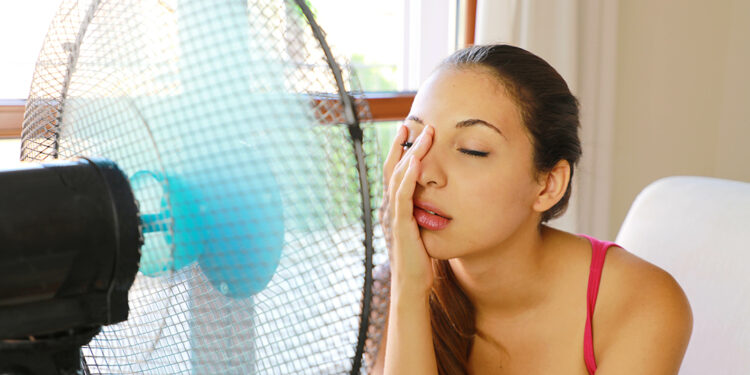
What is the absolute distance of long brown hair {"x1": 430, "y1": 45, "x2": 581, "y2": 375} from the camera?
1.08 metres

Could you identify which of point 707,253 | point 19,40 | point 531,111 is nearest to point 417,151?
point 531,111

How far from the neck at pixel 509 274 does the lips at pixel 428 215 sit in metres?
0.20

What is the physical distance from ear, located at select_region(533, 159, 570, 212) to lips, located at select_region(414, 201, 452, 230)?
0.20 metres

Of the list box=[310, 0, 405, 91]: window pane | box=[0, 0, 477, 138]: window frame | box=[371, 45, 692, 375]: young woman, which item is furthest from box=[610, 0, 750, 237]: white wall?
box=[371, 45, 692, 375]: young woman

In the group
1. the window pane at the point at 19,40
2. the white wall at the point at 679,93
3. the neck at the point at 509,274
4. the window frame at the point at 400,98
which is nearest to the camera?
the neck at the point at 509,274

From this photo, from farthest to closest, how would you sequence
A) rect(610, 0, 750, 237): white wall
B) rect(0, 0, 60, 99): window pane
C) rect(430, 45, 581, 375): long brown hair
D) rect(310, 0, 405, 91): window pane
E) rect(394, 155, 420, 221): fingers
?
1. rect(610, 0, 750, 237): white wall
2. rect(310, 0, 405, 91): window pane
3. rect(0, 0, 60, 99): window pane
4. rect(430, 45, 581, 375): long brown hair
5. rect(394, 155, 420, 221): fingers

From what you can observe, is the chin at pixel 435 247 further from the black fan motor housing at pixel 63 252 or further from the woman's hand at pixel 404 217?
the black fan motor housing at pixel 63 252

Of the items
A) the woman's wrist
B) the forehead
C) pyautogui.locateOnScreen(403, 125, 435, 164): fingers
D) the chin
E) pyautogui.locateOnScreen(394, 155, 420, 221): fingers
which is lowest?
the woman's wrist

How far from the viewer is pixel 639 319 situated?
118 centimetres

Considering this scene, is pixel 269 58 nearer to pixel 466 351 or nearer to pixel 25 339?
pixel 25 339

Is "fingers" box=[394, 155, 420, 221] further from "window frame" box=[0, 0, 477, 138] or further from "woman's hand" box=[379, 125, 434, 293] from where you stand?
"window frame" box=[0, 0, 477, 138]

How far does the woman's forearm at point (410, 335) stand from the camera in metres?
1.10

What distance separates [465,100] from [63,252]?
0.66 m

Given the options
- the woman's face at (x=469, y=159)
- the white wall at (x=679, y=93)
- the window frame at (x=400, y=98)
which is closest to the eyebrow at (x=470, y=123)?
the woman's face at (x=469, y=159)
